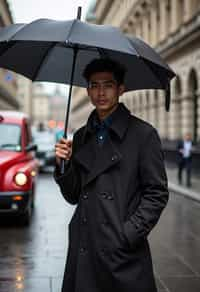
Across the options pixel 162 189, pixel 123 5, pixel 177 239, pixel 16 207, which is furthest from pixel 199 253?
pixel 123 5

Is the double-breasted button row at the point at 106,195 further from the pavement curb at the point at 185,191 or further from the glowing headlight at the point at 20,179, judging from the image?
the pavement curb at the point at 185,191

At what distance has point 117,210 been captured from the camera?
3.22m

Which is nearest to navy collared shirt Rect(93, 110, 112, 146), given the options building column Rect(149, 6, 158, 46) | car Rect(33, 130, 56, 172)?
car Rect(33, 130, 56, 172)

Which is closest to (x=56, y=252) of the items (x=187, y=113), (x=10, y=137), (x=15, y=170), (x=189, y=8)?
(x=15, y=170)

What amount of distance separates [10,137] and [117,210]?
790 cm

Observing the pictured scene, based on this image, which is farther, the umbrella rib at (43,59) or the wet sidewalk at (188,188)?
the wet sidewalk at (188,188)

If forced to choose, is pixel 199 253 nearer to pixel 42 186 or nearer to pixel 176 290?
pixel 176 290

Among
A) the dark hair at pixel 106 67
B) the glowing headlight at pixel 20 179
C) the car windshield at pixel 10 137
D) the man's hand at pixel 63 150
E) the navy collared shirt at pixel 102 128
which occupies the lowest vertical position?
the glowing headlight at pixel 20 179

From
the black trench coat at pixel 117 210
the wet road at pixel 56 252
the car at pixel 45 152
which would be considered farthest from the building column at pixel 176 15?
the black trench coat at pixel 117 210

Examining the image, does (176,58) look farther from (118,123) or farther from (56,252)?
(118,123)

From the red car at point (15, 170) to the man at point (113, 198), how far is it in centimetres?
577

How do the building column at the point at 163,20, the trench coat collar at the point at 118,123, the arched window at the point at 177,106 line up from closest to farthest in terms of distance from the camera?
1. the trench coat collar at the point at 118,123
2. the arched window at the point at 177,106
3. the building column at the point at 163,20

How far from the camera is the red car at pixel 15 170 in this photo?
9.65 metres

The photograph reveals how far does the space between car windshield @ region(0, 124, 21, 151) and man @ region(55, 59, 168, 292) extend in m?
7.20
